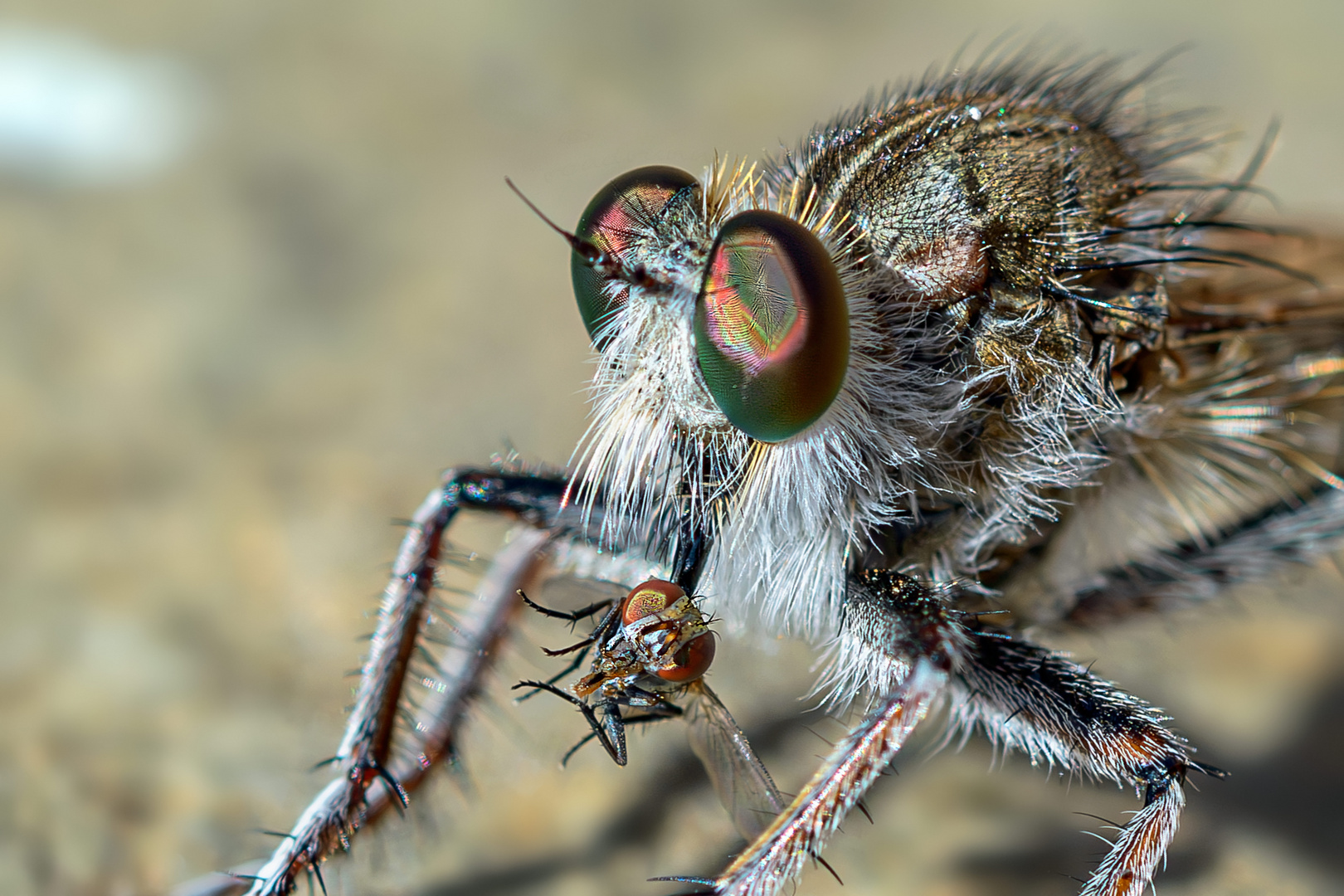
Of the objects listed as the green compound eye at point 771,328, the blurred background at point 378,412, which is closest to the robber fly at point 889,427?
the green compound eye at point 771,328

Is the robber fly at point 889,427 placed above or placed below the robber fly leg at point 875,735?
above

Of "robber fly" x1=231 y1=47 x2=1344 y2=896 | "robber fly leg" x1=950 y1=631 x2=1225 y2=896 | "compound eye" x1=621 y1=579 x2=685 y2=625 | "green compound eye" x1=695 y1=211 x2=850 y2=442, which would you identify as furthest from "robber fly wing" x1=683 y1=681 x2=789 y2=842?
"green compound eye" x1=695 y1=211 x2=850 y2=442

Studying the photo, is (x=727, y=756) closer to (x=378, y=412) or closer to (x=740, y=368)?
(x=740, y=368)

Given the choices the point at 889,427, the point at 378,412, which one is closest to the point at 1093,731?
the point at 889,427

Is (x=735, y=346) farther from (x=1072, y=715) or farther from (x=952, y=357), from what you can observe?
(x=1072, y=715)

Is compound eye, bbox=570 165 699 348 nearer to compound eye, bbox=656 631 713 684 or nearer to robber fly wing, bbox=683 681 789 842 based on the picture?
compound eye, bbox=656 631 713 684

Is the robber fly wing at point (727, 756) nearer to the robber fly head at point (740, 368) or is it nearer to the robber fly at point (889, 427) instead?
the robber fly at point (889, 427)
